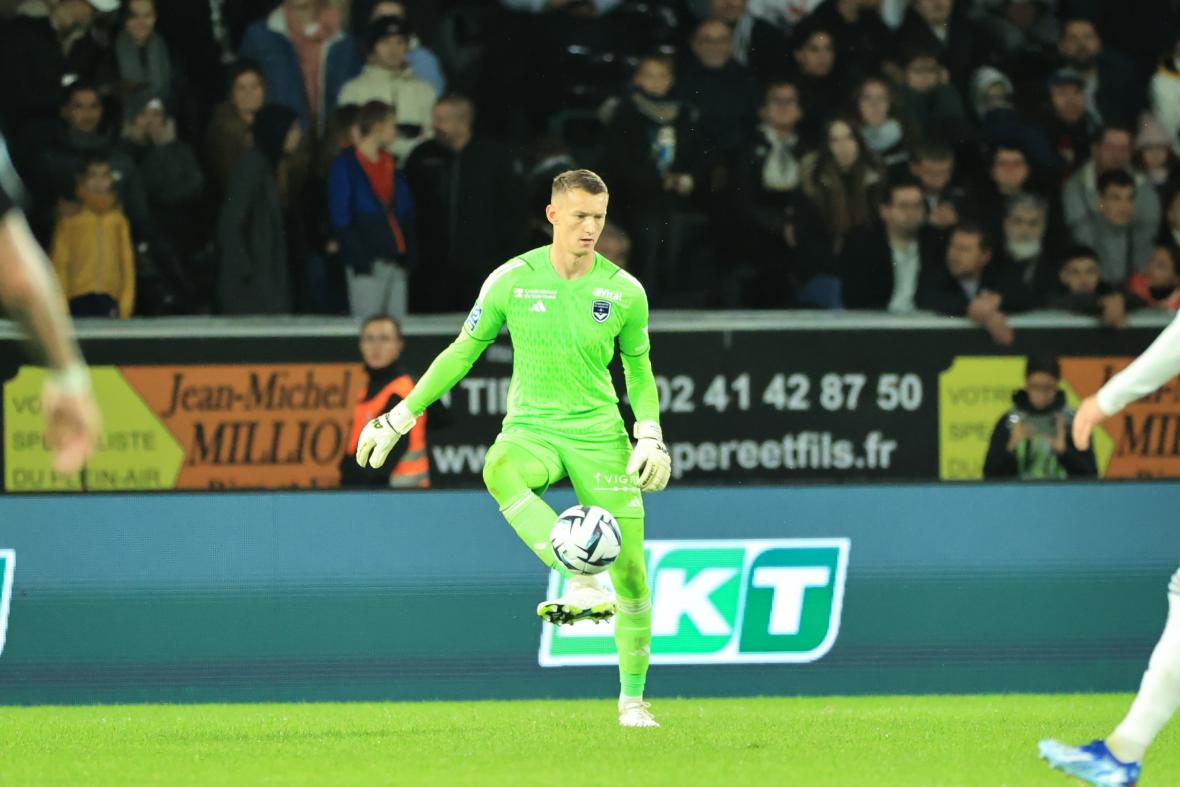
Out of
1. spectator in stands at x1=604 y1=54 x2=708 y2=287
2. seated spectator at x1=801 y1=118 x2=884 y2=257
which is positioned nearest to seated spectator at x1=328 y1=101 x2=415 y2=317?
spectator in stands at x1=604 y1=54 x2=708 y2=287

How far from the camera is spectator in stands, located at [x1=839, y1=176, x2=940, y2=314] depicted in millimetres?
13867

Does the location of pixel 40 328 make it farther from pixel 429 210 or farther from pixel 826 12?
pixel 826 12

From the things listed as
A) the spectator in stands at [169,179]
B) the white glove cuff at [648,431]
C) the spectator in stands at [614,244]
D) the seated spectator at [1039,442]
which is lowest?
the seated spectator at [1039,442]

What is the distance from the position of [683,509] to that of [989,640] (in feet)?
5.82

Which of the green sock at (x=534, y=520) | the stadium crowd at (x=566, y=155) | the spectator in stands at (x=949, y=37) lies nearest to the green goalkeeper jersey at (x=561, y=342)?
the green sock at (x=534, y=520)

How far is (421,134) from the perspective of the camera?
13.9 meters

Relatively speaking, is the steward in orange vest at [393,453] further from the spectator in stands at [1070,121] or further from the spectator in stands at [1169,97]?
the spectator in stands at [1169,97]

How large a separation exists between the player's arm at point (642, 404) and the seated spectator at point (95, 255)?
16.4 feet

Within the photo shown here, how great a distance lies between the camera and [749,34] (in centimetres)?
1463

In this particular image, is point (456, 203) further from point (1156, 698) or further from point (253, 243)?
point (1156, 698)

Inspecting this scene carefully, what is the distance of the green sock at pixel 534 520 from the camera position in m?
8.92

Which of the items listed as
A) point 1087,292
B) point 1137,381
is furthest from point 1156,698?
point 1087,292

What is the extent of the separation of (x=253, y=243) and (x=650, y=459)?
518 centimetres

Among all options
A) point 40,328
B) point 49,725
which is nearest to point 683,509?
point 49,725
